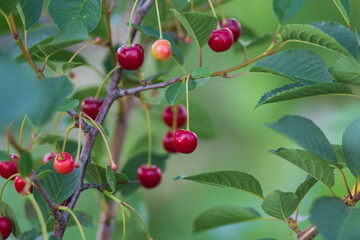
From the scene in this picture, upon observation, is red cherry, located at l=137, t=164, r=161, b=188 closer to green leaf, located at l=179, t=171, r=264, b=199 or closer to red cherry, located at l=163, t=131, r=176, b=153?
red cherry, located at l=163, t=131, r=176, b=153

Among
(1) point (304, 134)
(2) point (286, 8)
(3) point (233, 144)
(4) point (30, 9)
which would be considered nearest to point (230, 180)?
(1) point (304, 134)

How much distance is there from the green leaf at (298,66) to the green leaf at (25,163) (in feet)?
1.28

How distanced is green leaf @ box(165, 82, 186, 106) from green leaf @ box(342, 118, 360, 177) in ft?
0.86

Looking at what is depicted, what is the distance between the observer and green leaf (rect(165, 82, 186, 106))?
77cm

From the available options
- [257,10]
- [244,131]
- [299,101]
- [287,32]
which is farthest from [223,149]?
[287,32]

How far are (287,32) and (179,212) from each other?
1.30 meters

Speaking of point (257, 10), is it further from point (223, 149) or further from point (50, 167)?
point (50, 167)

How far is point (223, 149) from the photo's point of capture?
2336mm

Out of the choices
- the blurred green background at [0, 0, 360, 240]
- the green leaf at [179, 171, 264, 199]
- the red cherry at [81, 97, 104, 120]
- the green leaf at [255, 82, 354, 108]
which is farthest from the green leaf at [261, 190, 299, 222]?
the blurred green background at [0, 0, 360, 240]

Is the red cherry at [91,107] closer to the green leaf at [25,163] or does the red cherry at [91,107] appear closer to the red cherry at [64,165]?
the red cherry at [64,165]

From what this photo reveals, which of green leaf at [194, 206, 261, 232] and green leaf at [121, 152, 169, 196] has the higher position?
green leaf at [121, 152, 169, 196]

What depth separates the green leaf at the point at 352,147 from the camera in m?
0.69

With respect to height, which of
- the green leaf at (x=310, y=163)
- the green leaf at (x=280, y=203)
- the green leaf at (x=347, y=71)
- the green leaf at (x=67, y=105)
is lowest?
the green leaf at (x=280, y=203)

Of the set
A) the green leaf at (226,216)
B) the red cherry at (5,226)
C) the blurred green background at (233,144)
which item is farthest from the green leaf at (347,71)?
the blurred green background at (233,144)
